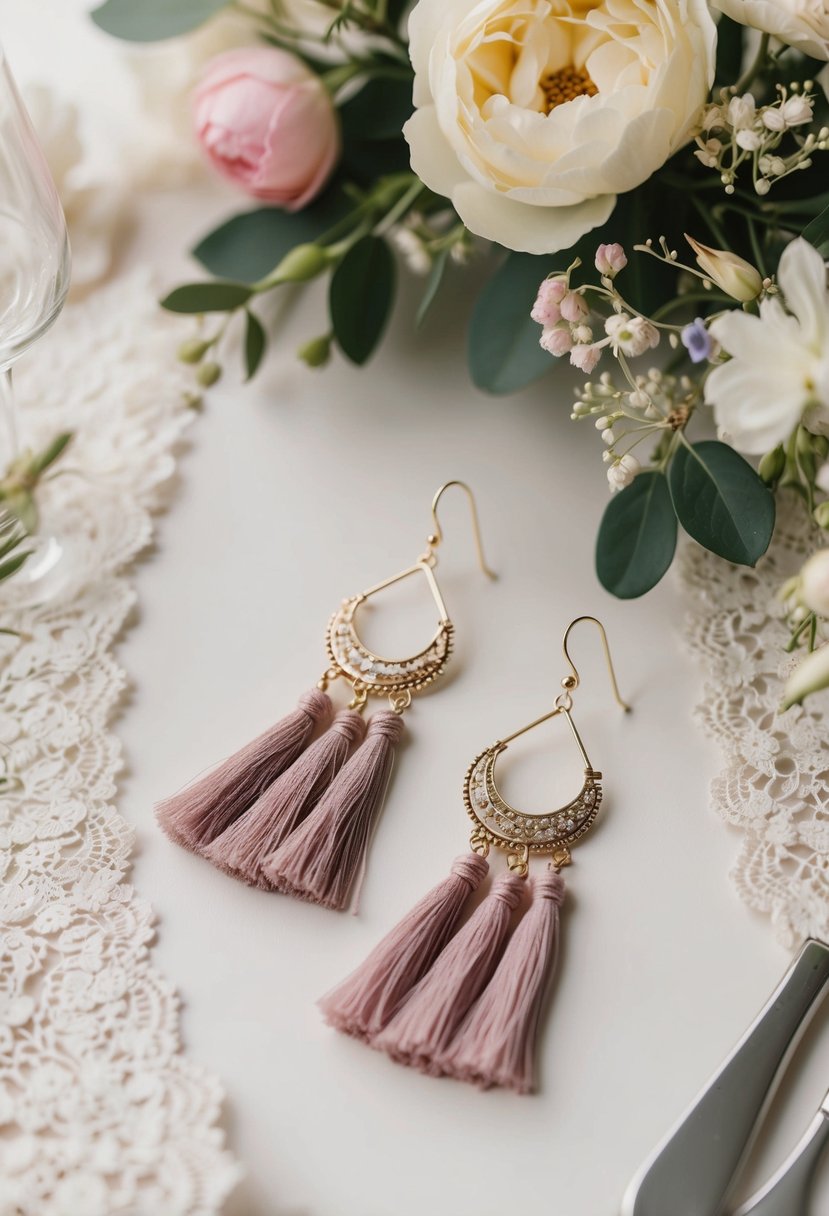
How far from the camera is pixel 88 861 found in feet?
2.89

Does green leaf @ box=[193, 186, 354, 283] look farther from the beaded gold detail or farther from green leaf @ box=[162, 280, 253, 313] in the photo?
the beaded gold detail

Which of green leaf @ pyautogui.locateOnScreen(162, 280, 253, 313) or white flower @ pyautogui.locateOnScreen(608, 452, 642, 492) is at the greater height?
green leaf @ pyautogui.locateOnScreen(162, 280, 253, 313)

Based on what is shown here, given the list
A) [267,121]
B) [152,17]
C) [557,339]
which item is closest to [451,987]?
[557,339]

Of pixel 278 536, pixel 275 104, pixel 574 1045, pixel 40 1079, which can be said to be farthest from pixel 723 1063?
pixel 275 104

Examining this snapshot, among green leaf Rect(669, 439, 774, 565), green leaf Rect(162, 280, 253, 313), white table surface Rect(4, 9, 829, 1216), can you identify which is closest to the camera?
white table surface Rect(4, 9, 829, 1216)

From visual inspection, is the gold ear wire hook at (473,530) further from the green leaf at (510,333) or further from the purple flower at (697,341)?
the purple flower at (697,341)

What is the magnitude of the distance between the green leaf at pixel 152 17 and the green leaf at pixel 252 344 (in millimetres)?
274

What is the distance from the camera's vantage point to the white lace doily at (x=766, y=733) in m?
0.85

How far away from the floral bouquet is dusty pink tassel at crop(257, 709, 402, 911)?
0.24 meters

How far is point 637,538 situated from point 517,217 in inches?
10.8

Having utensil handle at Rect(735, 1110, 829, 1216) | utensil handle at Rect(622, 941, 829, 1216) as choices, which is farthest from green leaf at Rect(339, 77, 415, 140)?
utensil handle at Rect(735, 1110, 829, 1216)

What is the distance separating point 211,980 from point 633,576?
18.0 inches

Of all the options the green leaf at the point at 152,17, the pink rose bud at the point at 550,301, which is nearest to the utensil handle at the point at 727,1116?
the pink rose bud at the point at 550,301

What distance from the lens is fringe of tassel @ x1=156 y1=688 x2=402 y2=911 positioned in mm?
878
